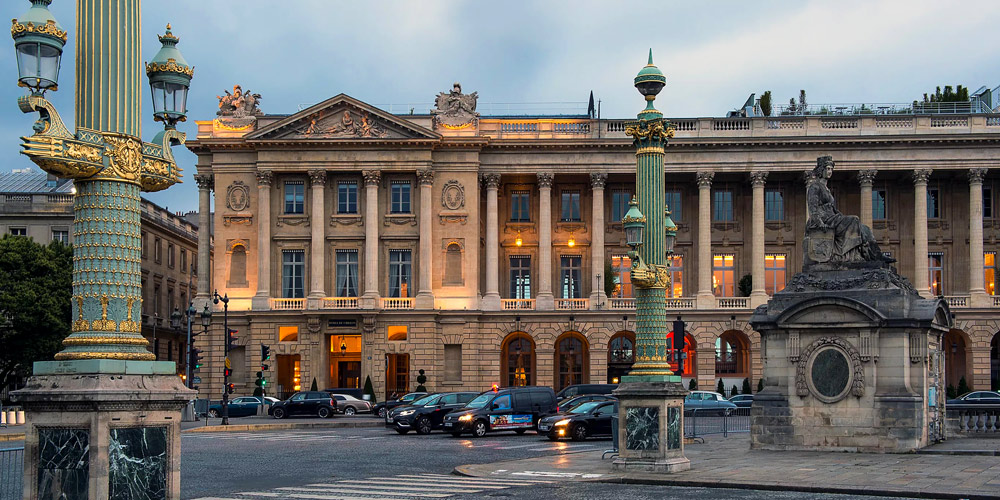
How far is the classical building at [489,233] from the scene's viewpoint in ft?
235

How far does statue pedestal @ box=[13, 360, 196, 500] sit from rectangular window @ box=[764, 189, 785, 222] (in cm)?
6651

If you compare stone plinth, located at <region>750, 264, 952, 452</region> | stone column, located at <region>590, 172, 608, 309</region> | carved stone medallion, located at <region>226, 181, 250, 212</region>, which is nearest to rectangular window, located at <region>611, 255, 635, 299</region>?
stone column, located at <region>590, 172, 608, 309</region>

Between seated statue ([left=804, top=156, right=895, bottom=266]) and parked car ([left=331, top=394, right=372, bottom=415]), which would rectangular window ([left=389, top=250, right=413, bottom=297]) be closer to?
parked car ([left=331, top=394, right=372, bottom=415])

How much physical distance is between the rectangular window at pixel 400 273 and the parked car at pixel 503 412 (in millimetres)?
28211

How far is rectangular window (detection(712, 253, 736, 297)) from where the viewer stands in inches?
2972

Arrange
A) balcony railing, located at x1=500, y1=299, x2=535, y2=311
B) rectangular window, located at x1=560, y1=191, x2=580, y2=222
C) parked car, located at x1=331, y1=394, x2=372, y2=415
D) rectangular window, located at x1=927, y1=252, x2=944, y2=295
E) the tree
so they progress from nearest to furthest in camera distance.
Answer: parked car, located at x1=331, y1=394, x2=372, y2=415, the tree, balcony railing, located at x1=500, y1=299, x2=535, y2=311, rectangular window, located at x1=927, y1=252, x2=944, y2=295, rectangular window, located at x1=560, y1=191, x2=580, y2=222

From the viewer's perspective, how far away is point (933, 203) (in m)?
75.6

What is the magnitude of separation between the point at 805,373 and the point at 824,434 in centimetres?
157

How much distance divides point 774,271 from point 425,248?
22080 mm

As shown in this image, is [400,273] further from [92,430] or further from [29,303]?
[92,430]

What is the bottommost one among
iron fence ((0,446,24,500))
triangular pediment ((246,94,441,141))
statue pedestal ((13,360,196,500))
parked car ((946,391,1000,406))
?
parked car ((946,391,1000,406))

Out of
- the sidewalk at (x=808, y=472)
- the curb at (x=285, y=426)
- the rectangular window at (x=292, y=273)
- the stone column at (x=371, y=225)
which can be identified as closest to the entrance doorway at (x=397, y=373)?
the stone column at (x=371, y=225)

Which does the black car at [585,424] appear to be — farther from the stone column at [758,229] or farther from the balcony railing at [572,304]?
the stone column at [758,229]

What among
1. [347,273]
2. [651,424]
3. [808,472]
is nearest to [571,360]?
[347,273]
